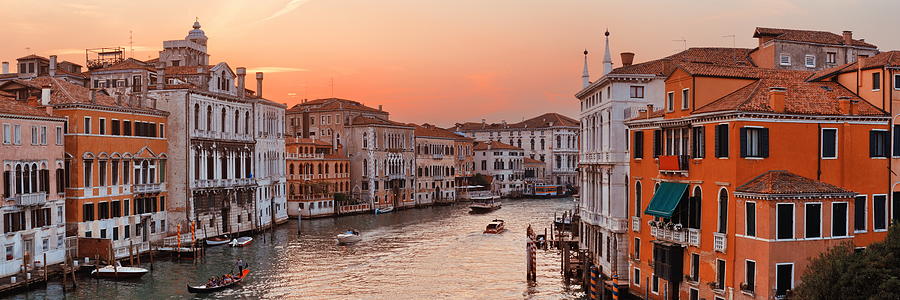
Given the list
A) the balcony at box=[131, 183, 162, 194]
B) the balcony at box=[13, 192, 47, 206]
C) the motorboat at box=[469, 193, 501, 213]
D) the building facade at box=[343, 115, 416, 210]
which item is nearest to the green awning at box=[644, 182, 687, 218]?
the balcony at box=[13, 192, 47, 206]

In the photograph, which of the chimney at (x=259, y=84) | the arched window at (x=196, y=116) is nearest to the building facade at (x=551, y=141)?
the chimney at (x=259, y=84)

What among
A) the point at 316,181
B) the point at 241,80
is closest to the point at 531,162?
the point at 316,181

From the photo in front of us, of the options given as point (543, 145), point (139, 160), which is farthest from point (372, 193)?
point (543, 145)

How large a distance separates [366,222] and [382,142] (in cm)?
1173

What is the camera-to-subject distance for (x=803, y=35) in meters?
25.4

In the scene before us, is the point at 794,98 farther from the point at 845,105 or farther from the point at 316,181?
the point at 316,181

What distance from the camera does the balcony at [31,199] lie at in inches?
910

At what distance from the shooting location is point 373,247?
34.5 meters

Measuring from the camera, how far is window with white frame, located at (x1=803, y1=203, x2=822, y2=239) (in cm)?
1468

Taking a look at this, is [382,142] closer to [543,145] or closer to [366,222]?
[366,222]

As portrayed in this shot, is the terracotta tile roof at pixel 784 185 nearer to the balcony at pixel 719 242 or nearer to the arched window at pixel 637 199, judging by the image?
the balcony at pixel 719 242

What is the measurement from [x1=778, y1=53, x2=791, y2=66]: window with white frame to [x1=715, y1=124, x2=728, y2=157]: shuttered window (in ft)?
35.1

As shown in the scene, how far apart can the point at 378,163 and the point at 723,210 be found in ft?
139

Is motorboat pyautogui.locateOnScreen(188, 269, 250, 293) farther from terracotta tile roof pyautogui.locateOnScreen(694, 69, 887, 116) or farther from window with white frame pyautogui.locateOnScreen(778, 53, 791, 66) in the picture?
window with white frame pyautogui.locateOnScreen(778, 53, 791, 66)
